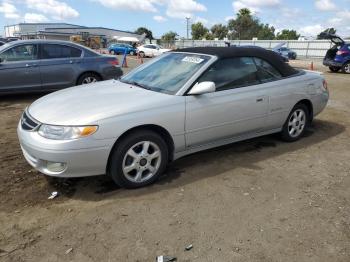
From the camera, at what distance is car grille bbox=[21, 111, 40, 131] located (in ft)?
13.0

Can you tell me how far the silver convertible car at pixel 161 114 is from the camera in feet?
12.5

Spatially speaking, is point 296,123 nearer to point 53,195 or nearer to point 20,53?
point 53,195

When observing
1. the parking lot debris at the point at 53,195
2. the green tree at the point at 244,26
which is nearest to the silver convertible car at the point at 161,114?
the parking lot debris at the point at 53,195

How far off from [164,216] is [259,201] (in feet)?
3.44

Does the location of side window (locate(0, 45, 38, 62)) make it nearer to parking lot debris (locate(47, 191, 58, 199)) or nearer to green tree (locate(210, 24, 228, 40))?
parking lot debris (locate(47, 191, 58, 199))

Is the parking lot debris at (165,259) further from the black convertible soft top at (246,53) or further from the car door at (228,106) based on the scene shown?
the black convertible soft top at (246,53)

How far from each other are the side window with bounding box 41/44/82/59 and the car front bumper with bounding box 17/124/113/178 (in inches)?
224

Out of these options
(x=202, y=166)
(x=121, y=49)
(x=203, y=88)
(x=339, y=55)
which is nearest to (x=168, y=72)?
(x=203, y=88)

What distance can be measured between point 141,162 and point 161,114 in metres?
0.58

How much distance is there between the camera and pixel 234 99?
15.8ft

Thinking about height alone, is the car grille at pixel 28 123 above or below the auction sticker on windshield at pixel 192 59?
below

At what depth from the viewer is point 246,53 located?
17.1ft

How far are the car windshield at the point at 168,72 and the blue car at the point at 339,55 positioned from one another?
1505cm

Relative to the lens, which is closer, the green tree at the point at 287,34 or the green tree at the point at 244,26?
the green tree at the point at 244,26
